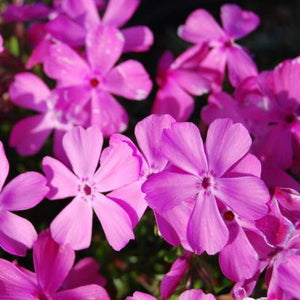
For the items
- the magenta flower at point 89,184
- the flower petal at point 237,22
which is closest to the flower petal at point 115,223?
the magenta flower at point 89,184

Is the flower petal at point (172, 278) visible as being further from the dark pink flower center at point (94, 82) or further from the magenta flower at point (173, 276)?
the dark pink flower center at point (94, 82)

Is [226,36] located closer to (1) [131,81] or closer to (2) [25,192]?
(1) [131,81]

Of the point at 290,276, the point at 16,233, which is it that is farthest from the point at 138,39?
the point at 290,276

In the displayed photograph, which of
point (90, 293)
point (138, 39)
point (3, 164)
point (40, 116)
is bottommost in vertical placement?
point (90, 293)

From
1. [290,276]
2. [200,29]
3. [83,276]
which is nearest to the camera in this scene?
[290,276]

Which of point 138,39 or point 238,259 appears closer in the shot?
point 238,259

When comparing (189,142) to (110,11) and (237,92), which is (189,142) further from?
(110,11)

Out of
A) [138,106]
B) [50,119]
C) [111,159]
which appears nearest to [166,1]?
[138,106]
